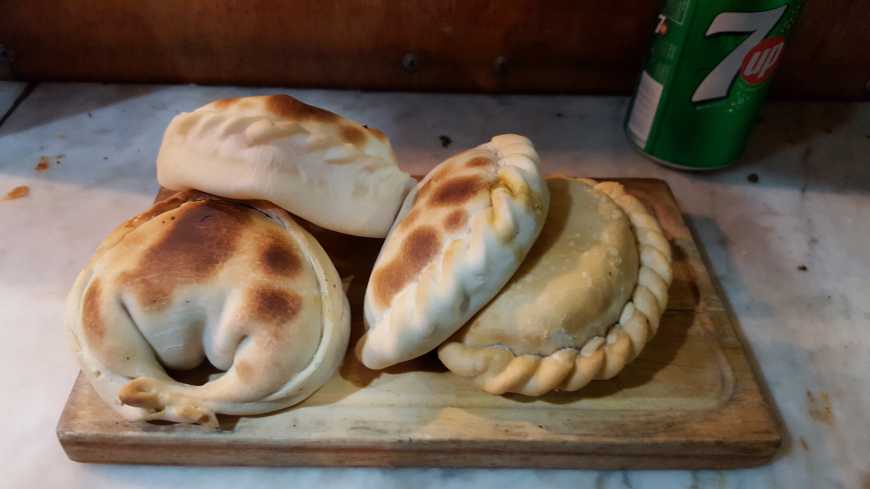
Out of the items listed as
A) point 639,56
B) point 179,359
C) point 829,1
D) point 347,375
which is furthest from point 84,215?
point 829,1

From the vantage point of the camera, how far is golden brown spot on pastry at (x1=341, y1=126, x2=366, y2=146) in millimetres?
772

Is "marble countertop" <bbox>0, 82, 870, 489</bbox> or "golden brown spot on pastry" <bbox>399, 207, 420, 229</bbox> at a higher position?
"golden brown spot on pastry" <bbox>399, 207, 420, 229</bbox>

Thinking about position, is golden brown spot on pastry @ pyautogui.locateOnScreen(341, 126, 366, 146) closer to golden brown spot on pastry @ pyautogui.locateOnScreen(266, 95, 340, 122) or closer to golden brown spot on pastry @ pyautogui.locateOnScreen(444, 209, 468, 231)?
golden brown spot on pastry @ pyautogui.locateOnScreen(266, 95, 340, 122)

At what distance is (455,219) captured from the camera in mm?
694

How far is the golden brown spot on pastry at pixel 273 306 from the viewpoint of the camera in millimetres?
666

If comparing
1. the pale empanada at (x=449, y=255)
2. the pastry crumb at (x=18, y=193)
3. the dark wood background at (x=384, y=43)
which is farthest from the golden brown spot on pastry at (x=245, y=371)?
the dark wood background at (x=384, y=43)

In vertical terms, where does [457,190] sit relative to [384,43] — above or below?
above

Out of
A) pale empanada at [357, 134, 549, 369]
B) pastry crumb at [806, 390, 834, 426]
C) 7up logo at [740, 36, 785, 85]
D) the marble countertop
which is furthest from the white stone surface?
pastry crumb at [806, 390, 834, 426]

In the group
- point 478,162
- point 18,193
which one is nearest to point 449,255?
point 478,162

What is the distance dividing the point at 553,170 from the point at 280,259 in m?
0.61

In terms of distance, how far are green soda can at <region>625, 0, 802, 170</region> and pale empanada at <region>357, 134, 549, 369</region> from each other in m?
0.41

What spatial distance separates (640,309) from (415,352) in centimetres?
27

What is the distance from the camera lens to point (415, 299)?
0.67 meters

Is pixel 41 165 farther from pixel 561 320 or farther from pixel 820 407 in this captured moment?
pixel 820 407
